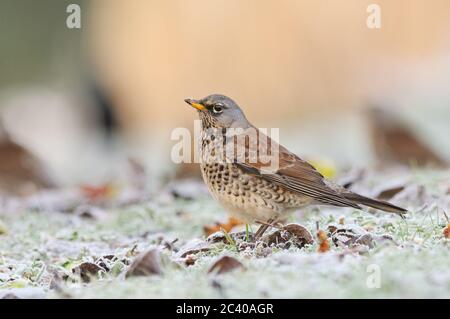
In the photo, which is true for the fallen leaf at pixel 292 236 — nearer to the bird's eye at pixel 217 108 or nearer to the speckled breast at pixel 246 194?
the speckled breast at pixel 246 194

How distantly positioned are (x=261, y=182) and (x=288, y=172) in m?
0.20

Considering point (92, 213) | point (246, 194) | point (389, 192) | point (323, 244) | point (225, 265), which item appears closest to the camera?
point (225, 265)

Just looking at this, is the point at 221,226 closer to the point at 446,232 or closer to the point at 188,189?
the point at 188,189

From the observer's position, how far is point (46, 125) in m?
15.4

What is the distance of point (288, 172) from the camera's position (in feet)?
17.1

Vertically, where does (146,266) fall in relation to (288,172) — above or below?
below

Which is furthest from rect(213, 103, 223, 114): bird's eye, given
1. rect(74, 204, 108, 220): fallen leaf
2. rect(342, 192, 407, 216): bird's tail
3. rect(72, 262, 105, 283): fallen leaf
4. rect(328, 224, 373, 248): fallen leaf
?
rect(74, 204, 108, 220): fallen leaf

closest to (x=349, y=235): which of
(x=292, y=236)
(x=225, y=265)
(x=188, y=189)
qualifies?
(x=292, y=236)

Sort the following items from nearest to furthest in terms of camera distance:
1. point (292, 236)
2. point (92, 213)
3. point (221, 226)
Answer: point (292, 236), point (221, 226), point (92, 213)

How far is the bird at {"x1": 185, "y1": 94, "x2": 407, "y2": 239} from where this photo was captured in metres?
5.05

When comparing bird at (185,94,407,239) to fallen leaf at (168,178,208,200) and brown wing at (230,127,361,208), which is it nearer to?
brown wing at (230,127,361,208)

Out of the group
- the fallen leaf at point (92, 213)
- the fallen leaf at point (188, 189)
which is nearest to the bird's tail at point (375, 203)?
the fallen leaf at point (92, 213)

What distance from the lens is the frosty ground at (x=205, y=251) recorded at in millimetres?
3404
